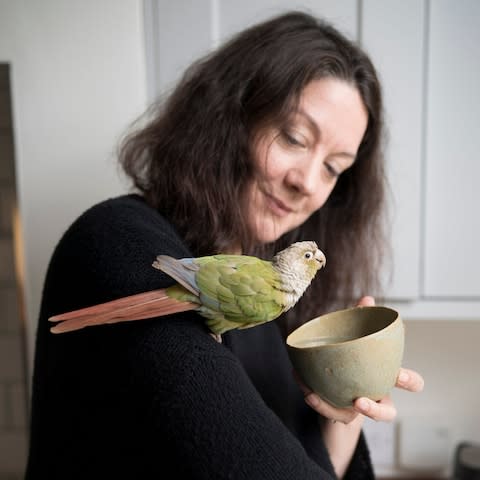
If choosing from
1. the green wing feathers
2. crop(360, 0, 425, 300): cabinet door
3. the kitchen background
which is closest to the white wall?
the kitchen background

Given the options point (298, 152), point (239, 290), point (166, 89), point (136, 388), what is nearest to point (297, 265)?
point (239, 290)

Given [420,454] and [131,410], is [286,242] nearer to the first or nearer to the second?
[131,410]

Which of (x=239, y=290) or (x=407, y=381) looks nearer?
(x=239, y=290)

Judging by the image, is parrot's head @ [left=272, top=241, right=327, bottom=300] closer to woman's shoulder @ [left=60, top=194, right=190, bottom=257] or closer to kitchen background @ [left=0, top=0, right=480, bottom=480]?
woman's shoulder @ [left=60, top=194, right=190, bottom=257]

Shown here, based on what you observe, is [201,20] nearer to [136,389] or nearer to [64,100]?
[64,100]

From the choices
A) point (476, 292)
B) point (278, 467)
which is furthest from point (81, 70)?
point (476, 292)

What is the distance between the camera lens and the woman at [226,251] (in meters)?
0.33

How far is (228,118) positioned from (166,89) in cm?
25

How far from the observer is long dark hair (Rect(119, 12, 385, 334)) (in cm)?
52

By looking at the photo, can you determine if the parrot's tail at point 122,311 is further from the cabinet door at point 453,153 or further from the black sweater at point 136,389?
the cabinet door at point 453,153

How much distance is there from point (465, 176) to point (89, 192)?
699 mm

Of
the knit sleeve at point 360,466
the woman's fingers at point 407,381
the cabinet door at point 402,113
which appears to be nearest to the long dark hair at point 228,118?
the cabinet door at point 402,113

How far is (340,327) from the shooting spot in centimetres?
47

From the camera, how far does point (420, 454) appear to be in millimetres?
1125
